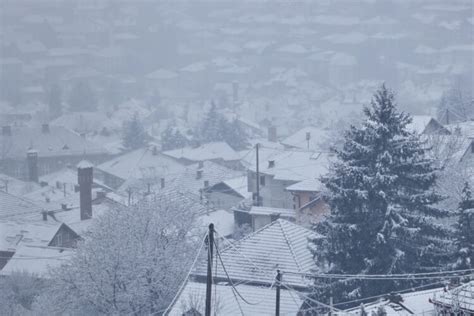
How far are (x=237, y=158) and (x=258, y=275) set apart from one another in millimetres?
37148

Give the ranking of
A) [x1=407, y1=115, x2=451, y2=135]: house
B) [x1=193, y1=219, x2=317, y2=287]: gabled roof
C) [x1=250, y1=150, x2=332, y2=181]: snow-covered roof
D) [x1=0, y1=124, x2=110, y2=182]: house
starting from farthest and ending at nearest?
[x1=0, y1=124, x2=110, y2=182]: house, [x1=250, y1=150, x2=332, y2=181]: snow-covered roof, [x1=407, y1=115, x2=451, y2=135]: house, [x1=193, y1=219, x2=317, y2=287]: gabled roof

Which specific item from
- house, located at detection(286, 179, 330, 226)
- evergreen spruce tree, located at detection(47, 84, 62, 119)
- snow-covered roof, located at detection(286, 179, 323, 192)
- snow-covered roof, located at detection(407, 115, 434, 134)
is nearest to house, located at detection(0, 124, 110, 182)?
evergreen spruce tree, located at detection(47, 84, 62, 119)

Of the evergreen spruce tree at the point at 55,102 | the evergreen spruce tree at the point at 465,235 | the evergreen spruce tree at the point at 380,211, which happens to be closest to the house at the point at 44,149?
the evergreen spruce tree at the point at 55,102

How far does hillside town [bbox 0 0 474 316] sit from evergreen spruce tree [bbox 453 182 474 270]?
0.14 ft

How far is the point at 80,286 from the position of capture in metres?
22.3

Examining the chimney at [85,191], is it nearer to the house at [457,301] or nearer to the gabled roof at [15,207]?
the gabled roof at [15,207]

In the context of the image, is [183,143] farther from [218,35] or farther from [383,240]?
[218,35]

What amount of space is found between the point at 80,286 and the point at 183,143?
145ft

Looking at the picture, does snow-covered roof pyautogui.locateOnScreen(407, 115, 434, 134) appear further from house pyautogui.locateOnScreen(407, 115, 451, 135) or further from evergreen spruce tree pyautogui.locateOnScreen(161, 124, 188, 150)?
evergreen spruce tree pyautogui.locateOnScreen(161, 124, 188, 150)

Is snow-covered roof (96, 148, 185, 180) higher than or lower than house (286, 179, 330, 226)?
higher

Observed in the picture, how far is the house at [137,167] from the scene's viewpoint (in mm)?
54562

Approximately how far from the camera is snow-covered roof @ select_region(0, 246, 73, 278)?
1067 inches

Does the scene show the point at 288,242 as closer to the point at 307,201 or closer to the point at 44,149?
the point at 307,201

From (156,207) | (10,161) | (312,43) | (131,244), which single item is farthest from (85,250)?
(312,43)
